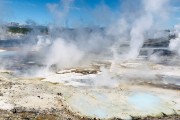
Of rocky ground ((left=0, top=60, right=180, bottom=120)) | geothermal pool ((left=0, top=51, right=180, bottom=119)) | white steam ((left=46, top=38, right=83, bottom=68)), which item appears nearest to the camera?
rocky ground ((left=0, top=60, right=180, bottom=120))

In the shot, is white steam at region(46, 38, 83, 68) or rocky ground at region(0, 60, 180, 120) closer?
rocky ground at region(0, 60, 180, 120)

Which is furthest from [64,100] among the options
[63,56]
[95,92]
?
[63,56]

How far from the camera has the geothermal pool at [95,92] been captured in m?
22.2

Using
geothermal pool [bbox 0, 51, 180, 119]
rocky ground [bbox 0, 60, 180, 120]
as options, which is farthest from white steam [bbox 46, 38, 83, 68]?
rocky ground [bbox 0, 60, 180, 120]

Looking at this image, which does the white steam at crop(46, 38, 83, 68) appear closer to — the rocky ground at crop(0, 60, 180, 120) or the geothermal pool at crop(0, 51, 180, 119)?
the geothermal pool at crop(0, 51, 180, 119)

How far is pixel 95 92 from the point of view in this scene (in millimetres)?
26406

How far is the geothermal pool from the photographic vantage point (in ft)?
72.9

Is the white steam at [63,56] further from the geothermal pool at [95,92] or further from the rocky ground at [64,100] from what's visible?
the rocky ground at [64,100]

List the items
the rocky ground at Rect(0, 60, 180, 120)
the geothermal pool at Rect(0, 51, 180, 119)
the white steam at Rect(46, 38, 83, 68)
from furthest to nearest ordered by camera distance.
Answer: the white steam at Rect(46, 38, 83, 68) → the geothermal pool at Rect(0, 51, 180, 119) → the rocky ground at Rect(0, 60, 180, 120)

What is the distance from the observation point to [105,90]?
27.2 metres

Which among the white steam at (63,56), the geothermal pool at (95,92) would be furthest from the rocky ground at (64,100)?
the white steam at (63,56)

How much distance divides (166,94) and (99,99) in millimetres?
5762

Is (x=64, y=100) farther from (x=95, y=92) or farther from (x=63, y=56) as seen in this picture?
(x=63, y=56)

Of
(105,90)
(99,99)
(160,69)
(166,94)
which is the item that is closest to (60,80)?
(105,90)
